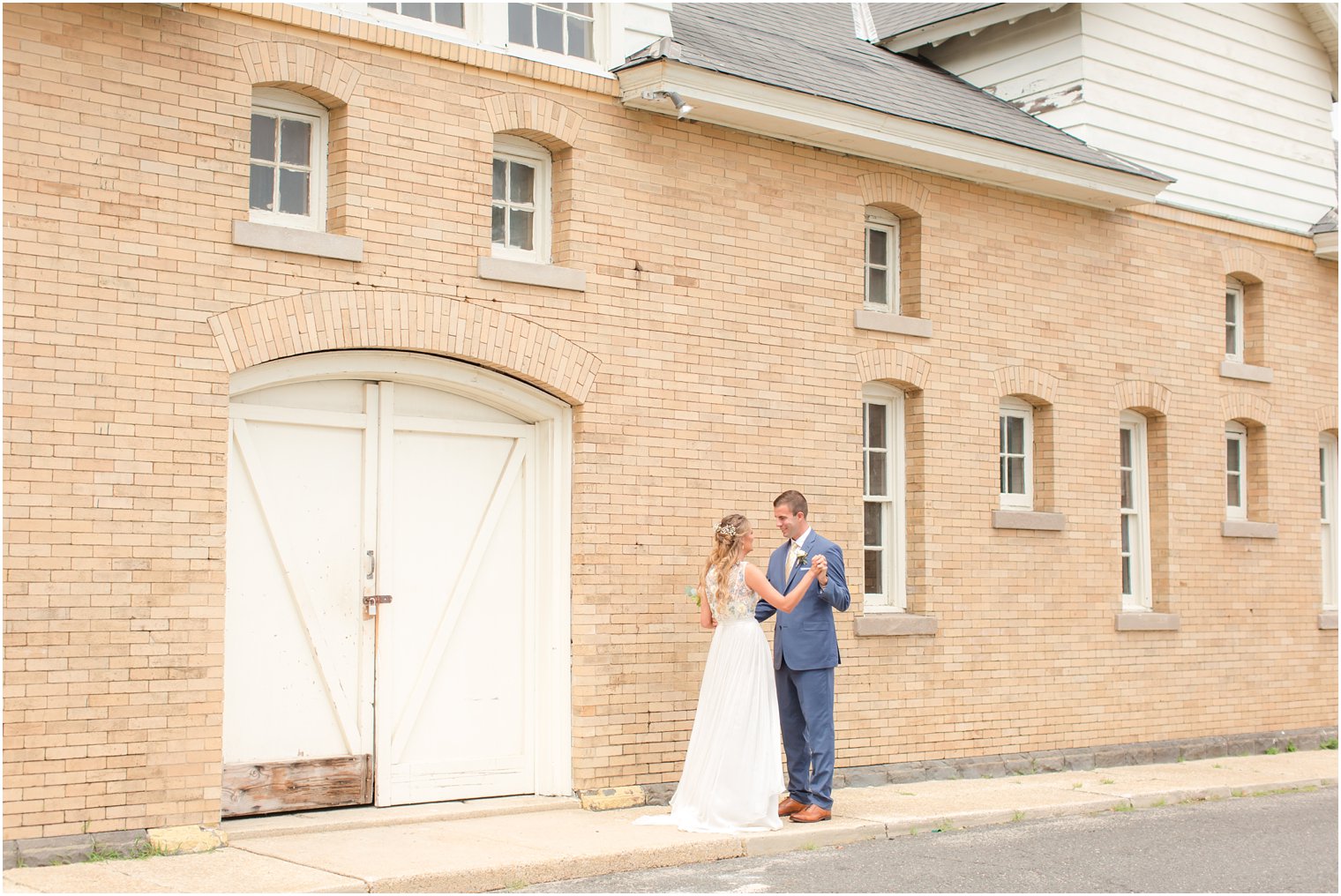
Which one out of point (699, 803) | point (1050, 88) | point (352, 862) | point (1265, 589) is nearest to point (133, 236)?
point (352, 862)

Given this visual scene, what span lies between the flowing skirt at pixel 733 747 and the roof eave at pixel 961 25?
26.6 feet

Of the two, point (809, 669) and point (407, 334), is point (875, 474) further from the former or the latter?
point (407, 334)

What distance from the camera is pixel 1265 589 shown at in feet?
52.0

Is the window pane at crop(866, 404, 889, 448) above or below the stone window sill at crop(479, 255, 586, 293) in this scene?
below

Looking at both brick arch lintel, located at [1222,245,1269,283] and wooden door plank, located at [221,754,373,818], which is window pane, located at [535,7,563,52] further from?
brick arch lintel, located at [1222,245,1269,283]

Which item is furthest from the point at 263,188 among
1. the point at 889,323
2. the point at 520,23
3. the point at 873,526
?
the point at 873,526

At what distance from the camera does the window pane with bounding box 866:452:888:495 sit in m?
13.1

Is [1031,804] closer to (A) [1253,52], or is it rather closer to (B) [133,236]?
(B) [133,236]

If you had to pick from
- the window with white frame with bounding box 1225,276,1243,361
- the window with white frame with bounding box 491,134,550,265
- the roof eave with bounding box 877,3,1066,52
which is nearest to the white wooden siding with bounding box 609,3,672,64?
the window with white frame with bounding box 491,134,550,265

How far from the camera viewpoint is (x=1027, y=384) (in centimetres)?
1378

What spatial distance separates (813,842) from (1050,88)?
8828 mm

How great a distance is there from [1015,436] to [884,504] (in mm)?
1751

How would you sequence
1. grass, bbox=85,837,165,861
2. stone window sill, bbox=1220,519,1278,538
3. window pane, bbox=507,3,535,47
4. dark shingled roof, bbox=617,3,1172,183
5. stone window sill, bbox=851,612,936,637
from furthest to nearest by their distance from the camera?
stone window sill, bbox=1220,519,1278,538 → stone window sill, bbox=851,612,936,637 → dark shingled roof, bbox=617,3,1172,183 → window pane, bbox=507,3,535,47 → grass, bbox=85,837,165,861

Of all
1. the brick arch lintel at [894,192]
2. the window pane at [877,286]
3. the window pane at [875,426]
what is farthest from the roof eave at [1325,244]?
the window pane at [875,426]
